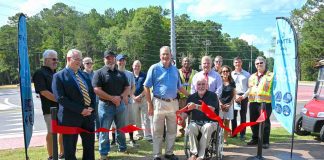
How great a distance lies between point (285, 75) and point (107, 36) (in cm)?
7359

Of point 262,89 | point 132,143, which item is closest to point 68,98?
point 132,143

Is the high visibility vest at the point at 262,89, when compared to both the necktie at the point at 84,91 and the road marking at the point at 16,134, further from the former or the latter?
the road marking at the point at 16,134

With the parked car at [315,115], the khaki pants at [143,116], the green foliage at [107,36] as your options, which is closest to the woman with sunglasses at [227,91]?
the khaki pants at [143,116]

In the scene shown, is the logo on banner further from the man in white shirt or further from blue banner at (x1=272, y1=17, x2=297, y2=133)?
the man in white shirt

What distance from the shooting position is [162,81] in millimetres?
6211

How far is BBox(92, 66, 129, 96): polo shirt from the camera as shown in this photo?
20.5 ft

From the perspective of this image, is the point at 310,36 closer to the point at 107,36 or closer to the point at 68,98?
the point at 107,36

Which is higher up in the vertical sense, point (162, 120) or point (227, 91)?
point (227, 91)

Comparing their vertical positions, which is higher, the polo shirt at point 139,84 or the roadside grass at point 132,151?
the polo shirt at point 139,84

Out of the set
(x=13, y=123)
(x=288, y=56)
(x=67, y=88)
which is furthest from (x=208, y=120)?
(x=13, y=123)

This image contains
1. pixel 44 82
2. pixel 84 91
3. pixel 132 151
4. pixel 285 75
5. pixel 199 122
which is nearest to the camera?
pixel 84 91

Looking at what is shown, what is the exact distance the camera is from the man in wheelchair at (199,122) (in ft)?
19.7

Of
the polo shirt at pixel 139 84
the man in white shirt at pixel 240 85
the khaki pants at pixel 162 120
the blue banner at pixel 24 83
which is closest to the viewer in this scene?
the blue banner at pixel 24 83

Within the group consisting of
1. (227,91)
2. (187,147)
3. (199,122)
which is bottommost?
(187,147)
